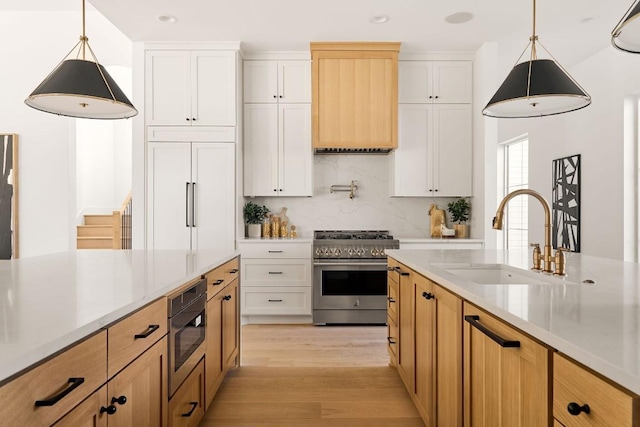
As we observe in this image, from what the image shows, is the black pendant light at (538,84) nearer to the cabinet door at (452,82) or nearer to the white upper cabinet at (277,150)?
the cabinet door at (452,82)

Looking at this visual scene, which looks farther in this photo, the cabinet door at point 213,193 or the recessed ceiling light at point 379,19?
the cabinet door at point 213,193

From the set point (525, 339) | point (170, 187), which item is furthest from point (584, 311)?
point (170, 187)

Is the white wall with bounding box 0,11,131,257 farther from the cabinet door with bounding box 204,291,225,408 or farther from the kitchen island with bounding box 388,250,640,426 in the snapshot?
the kitchen island with bounding box 388,250,640,426

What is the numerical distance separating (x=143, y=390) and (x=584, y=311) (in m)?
1.32

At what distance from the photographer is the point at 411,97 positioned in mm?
4562

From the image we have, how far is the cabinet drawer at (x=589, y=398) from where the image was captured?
704 mm

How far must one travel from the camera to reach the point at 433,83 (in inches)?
179

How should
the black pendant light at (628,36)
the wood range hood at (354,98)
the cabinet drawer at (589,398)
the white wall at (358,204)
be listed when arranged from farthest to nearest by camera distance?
1. the white wall at (358,204)
2. the wood range hood at (354,98)
3. the black pendant light at (628,36)
4. the cabinet drawer at (589,398)

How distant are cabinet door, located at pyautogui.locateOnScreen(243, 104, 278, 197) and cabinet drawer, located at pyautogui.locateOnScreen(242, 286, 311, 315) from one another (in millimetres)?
1036

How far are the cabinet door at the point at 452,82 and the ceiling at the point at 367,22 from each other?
17 centimetres

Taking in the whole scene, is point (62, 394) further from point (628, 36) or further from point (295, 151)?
point (295, 151)

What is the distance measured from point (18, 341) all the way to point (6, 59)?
612 centimetres

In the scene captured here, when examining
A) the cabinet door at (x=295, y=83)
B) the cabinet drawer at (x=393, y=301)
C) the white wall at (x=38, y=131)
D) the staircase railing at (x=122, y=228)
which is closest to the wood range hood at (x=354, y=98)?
the cabinet door at (x=295, y=83)

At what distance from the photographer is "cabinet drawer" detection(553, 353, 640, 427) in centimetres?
70
